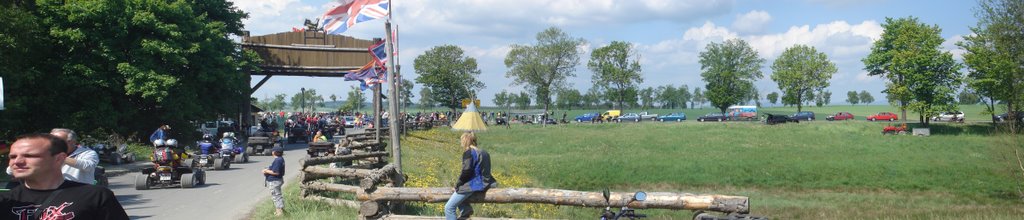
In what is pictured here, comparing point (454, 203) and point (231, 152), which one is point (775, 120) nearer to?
point (231, 152)

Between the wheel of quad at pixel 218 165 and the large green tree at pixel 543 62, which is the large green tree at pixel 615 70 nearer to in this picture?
the large green tree at pixel 543 62

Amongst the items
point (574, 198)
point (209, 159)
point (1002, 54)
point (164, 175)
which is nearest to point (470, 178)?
point (574, 198)

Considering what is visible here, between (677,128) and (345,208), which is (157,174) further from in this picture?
(677,128)

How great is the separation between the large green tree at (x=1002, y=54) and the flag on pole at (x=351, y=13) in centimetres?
2438

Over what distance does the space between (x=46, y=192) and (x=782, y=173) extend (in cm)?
3022

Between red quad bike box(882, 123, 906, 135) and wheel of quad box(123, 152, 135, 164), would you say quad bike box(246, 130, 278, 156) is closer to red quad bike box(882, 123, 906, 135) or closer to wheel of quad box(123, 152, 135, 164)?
wheel of quad box(123, 152, 135, 164)

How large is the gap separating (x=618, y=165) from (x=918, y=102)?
43208mm

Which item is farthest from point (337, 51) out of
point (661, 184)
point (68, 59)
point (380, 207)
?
point (380, 207)

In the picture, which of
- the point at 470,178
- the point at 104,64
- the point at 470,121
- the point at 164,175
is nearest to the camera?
the point at 470,178

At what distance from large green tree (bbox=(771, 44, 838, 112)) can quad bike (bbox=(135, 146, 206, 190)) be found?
85316 millimetres

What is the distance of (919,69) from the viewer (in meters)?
64.9

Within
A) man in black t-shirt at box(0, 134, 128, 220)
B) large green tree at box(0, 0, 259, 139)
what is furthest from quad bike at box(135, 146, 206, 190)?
man in black t-shirt at box(0, 134, 128, 220)

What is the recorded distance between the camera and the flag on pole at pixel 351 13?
14.0 m

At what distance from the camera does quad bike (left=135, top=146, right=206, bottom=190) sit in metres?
17.5
